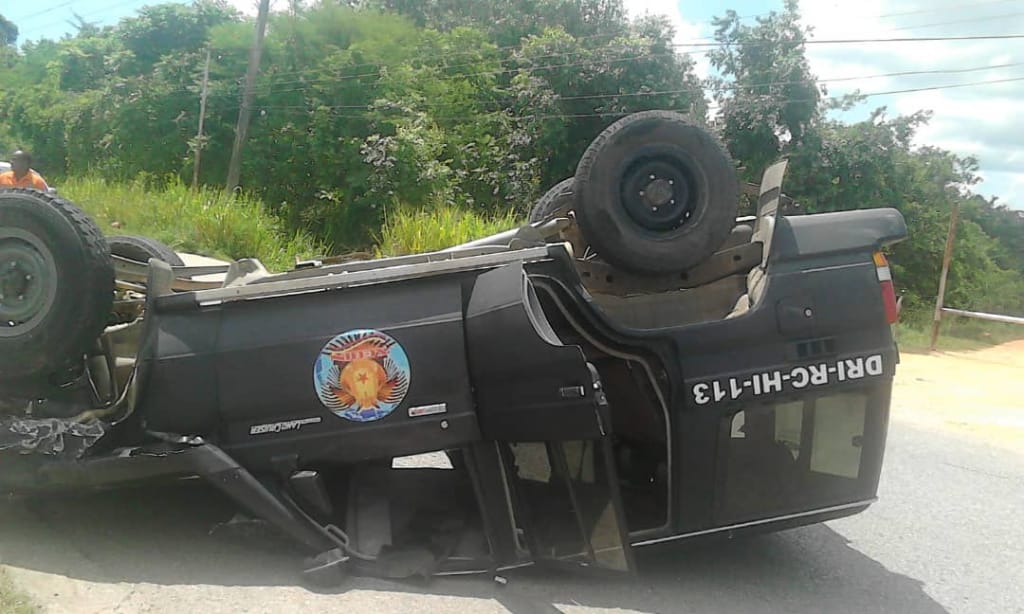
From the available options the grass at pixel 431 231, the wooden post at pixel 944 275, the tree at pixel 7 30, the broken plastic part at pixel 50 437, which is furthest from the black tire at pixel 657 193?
the tree at pixel 7 30

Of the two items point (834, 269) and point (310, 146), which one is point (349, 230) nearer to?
point (310, 146)

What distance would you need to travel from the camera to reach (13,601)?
136 inches

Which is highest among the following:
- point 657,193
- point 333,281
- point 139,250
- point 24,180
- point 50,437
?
point 657,193

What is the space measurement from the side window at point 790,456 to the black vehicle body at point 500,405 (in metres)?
0.01

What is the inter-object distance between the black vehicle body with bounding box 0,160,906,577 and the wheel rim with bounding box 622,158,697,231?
0.47 meters

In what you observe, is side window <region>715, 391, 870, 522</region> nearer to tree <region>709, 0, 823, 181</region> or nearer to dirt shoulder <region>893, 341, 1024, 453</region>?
dirt shoulder <region>893, 341, 1024, 453</region>

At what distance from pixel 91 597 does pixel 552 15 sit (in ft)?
100

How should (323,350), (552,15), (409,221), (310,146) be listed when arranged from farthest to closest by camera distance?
(552,15) → (310,146) → (409,221) → (323,350)

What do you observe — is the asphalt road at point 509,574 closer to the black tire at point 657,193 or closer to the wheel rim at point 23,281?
the wheel rim at point 23,281

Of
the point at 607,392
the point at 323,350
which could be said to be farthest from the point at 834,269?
the point at 323,350

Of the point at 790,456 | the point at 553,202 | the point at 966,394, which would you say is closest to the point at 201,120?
the point at 966,394

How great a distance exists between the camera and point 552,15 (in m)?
31.7

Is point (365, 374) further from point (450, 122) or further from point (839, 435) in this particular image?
point (450, 122)

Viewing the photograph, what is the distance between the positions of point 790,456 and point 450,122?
19.2 meters
